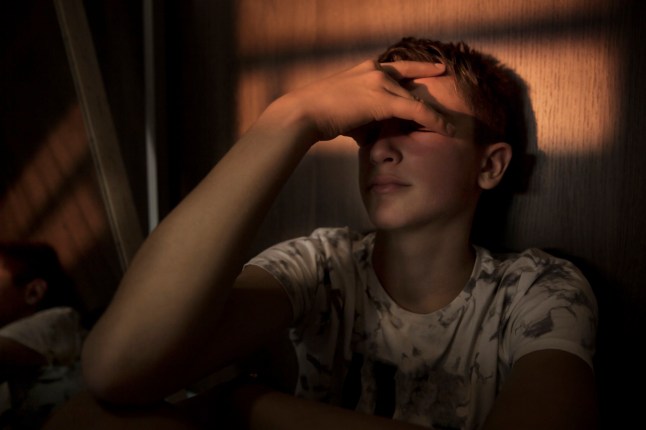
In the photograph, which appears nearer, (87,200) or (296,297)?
(296,297)

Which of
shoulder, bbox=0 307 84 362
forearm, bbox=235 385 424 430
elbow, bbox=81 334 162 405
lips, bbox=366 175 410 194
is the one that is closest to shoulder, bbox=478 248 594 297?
lips, bbox=366 175 410 194

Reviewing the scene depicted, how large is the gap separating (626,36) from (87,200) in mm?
1220

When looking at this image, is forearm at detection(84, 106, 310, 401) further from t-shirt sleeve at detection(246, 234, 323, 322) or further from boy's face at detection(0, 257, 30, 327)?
boy's face at detection(0, 257, 30, 327)

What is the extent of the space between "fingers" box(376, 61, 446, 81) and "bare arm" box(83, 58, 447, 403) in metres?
0.05

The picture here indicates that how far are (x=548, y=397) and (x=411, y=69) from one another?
0.56m

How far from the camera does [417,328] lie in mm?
917

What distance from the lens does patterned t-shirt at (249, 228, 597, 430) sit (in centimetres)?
81

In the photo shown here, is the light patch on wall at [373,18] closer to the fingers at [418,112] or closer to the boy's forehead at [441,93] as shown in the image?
the boy's forehead at [441,93]

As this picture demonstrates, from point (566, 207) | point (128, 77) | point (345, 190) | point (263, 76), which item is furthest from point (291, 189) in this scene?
point (566, 207)

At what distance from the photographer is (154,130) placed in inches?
58.6

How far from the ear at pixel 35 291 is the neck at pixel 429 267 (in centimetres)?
76

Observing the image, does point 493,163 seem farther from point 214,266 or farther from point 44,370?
point 44,370

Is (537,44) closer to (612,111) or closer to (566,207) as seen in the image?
(612,111)

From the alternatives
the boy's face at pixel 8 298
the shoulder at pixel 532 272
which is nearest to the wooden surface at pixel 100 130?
the boy's face at pixel 8 298
